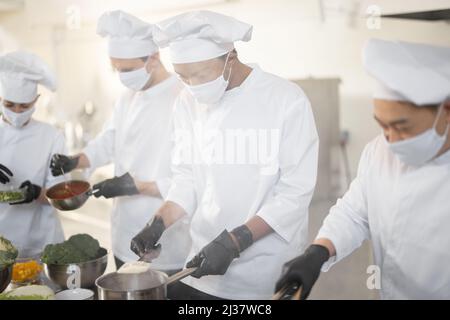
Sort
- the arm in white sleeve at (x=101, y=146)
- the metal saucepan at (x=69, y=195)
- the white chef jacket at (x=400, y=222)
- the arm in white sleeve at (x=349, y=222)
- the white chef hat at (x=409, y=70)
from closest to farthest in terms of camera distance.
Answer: the white chef hat at (x=409, y=70) → the white chef jacket at (x=400, y=222) → the arm in white sleeve at (x=349, y=222) → the metal saucepan at (x=69, y=195) → the arm in white sleeve at (x=101, y=146)

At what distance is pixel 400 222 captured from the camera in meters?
1.17

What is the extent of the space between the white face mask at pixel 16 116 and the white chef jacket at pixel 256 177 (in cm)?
68

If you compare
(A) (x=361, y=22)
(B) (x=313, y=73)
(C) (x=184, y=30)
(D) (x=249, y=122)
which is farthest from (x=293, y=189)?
(B) (x=313, y=73)

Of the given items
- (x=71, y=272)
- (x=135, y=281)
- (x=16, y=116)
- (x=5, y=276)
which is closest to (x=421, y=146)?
(x=135, y=281)

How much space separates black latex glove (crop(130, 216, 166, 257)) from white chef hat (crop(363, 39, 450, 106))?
2.33 ft

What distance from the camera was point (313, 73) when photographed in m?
2.21

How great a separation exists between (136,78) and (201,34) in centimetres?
47

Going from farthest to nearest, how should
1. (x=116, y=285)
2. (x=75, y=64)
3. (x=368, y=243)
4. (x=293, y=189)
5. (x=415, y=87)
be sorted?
(x=75, y=64) < (x=368, y=243) < (x=293, y=189) < (x=116, y=285) < (x=415, y=87)

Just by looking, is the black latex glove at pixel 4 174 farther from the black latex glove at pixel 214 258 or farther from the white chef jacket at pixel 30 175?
the black latex glove at pixel 214 258

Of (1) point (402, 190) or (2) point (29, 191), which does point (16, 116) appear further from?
(1) point (402, 190)

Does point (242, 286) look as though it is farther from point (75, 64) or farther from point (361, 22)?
point (75, 64)

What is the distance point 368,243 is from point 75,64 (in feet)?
6.20

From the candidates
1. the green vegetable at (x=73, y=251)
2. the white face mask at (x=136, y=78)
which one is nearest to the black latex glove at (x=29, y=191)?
the green vegetable at (x=73, y=251)

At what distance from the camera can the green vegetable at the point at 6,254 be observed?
137 centimetres
